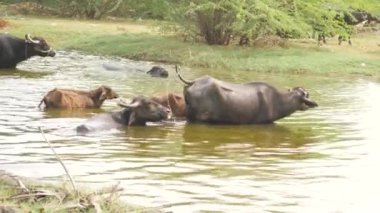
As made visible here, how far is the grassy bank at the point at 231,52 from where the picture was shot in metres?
21.6

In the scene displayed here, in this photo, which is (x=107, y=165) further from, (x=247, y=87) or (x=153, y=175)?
(x=247, y=87)

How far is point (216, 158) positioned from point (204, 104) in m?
2.47

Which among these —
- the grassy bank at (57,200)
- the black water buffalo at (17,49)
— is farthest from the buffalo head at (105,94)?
the black water buffalo at (17,49)

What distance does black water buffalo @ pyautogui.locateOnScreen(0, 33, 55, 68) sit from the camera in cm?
1958

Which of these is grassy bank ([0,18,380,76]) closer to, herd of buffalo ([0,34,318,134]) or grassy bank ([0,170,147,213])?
herd of buffalo ([0,34,318,134])

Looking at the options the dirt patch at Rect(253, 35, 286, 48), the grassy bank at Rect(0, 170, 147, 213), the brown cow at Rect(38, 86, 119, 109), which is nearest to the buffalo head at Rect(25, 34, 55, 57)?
the dirt patch at Rect(253, 35, 286, 48)

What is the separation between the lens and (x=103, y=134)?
10.7 meters

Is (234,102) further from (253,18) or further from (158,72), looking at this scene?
(253,18)

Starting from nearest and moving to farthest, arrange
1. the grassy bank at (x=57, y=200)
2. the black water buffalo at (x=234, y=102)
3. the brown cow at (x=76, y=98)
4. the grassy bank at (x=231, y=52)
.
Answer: the grassy bank at (x=57, y=200) < the black water buffalo at (x=234, y=102) < the brown cow at (x=76, y=98) < the grassy bank at (x=231, y=52)

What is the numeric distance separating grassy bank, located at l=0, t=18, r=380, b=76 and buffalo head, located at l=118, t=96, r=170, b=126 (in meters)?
9.99

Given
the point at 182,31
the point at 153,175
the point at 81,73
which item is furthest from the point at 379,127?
the point at 182,31

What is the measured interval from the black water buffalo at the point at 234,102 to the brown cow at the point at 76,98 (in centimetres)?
180

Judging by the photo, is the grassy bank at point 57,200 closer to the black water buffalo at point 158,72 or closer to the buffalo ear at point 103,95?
the buffalo ear at point 103,95

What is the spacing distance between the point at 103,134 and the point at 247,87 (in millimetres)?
2616
